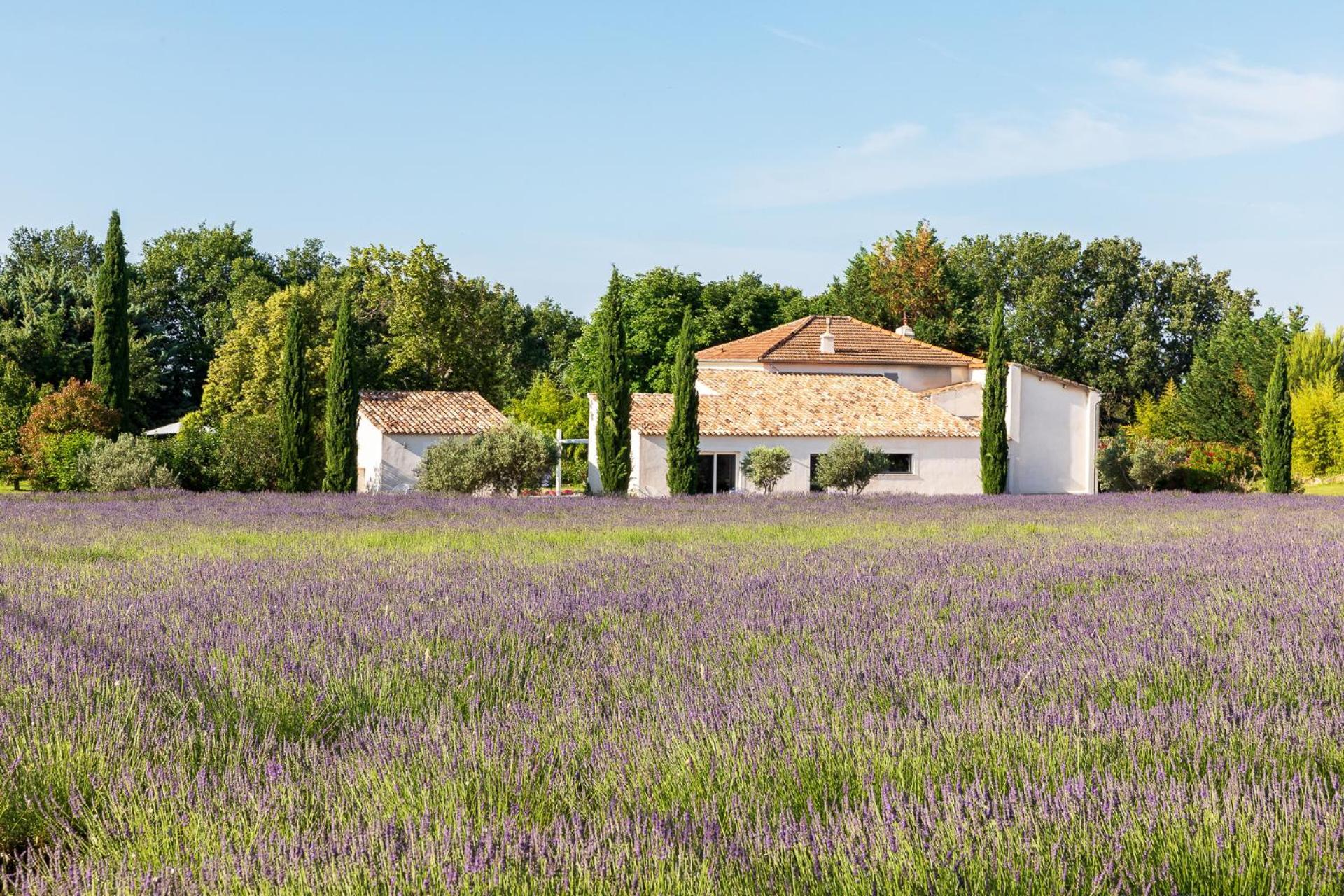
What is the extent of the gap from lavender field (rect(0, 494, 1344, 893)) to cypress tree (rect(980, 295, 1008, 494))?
83.2ft

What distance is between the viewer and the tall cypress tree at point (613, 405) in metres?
29.8

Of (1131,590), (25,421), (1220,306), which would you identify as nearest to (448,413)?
(25,421)

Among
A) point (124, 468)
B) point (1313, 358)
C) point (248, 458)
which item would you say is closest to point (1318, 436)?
point (1313, 358)

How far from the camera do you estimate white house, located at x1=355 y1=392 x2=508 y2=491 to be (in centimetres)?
3553

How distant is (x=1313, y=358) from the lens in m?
50.7

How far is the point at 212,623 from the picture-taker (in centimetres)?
565

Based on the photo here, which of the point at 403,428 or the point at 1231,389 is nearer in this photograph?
the point at 403,428

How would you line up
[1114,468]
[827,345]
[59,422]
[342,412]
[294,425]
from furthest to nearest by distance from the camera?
[827,345] → [1114,468] → [342,412] → [59,422] → [294,425]

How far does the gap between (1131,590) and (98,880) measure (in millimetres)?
6019

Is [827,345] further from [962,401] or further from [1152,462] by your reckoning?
[1152,462]

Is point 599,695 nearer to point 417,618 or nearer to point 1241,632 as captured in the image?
point 417,618

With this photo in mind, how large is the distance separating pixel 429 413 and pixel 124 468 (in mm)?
12986

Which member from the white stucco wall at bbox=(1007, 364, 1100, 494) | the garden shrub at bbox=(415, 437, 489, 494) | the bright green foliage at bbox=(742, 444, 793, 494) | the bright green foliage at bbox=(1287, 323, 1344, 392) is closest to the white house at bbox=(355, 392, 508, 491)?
the garden shrub at bbox=(415, 437, 489, 494)

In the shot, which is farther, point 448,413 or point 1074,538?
point 448,413
